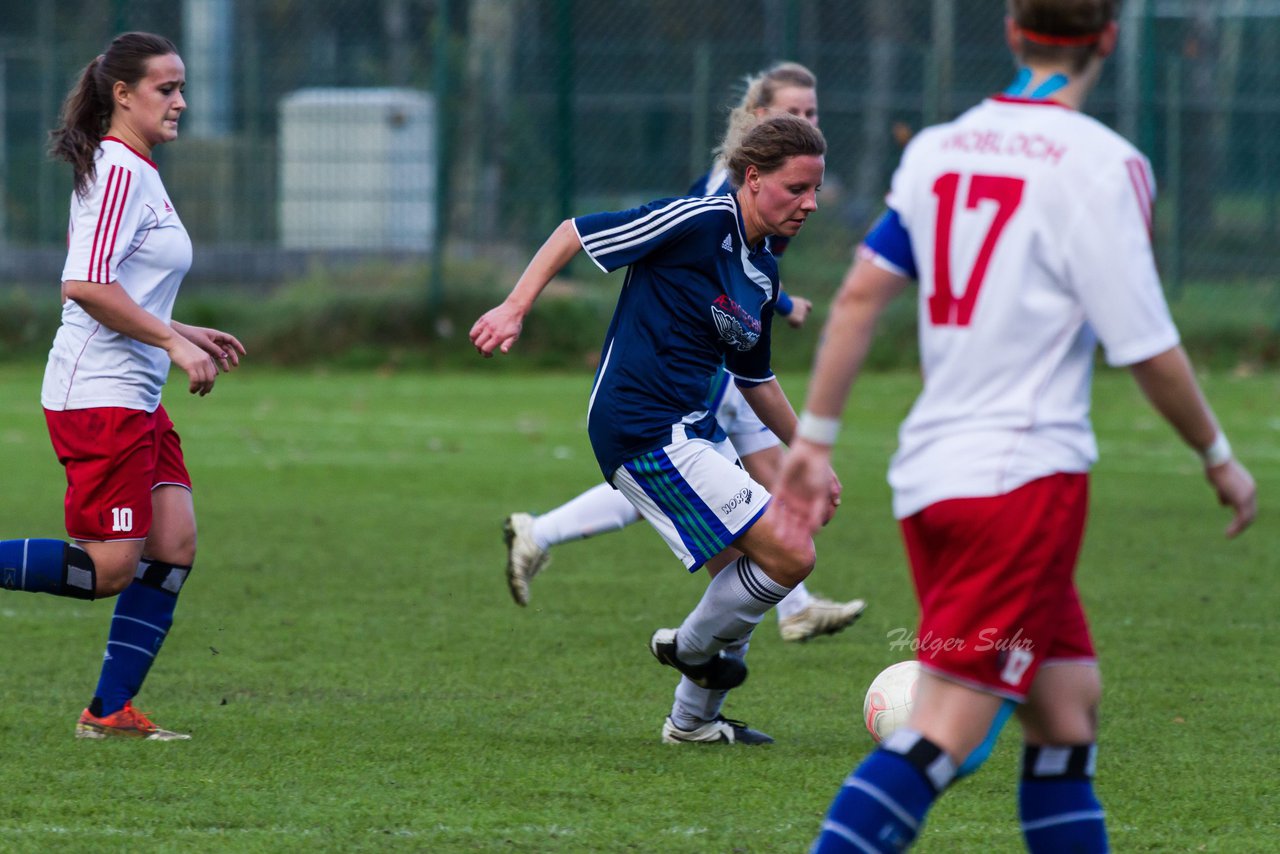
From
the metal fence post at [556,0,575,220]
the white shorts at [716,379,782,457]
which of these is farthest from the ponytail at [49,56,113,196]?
the metal fence post at [556,0,575,220]

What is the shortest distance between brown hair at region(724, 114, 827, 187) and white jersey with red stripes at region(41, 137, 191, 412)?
1.52m

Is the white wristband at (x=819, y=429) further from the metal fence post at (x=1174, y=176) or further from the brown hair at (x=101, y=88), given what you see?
the metal fence post at (x=1174, y=176)

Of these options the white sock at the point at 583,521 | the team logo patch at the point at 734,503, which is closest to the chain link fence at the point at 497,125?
the white sock at the point at 583,521

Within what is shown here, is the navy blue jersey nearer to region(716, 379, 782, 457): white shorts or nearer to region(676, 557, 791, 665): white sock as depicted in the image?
region(676, 557, 791, 665): white sock

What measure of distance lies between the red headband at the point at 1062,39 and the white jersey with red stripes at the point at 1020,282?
0.10 meters

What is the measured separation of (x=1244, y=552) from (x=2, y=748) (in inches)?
217

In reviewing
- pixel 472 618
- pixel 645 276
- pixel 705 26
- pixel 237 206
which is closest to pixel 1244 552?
pixel 472 618

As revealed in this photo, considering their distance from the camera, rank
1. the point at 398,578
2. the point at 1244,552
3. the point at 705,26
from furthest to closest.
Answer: the point at 705,26, the point at 1244,552, the point at 398,578

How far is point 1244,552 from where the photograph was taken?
311 inches

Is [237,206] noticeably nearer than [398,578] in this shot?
No

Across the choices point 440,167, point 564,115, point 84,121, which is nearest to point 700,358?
point 84,121

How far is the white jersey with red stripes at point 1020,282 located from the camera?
274cm

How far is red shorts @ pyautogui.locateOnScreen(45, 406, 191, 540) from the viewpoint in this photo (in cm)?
452

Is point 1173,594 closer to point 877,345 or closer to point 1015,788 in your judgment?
point 1015,788
